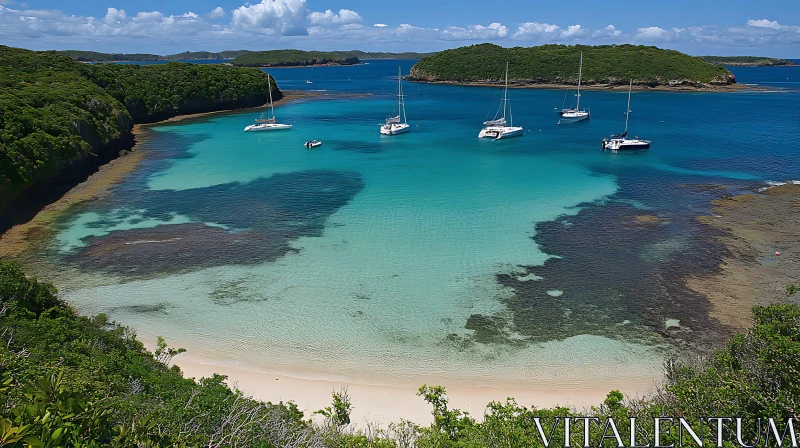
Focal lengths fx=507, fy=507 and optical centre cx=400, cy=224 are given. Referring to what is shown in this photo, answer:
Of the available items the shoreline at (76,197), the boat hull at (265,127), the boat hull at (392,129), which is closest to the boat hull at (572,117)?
the boat hull at (392,129)

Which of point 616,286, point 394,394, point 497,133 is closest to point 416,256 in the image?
point 616,286

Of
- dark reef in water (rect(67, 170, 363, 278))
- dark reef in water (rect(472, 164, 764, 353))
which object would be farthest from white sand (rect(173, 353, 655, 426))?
dark reef in water (rect(67, 170, 363, 278))

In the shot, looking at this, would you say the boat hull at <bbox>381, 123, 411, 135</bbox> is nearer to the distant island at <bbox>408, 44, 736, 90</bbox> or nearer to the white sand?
the white sand

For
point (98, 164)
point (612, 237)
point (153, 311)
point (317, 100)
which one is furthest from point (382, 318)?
point (317, 100)

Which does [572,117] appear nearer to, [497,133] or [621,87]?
[497,133]

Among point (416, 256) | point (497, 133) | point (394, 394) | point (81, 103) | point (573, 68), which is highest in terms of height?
point (573, 68)

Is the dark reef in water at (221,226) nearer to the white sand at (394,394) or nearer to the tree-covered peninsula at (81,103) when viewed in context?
the tree-covered peninsula at (81,103)

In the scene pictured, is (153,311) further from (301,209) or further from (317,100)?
(317,100)
